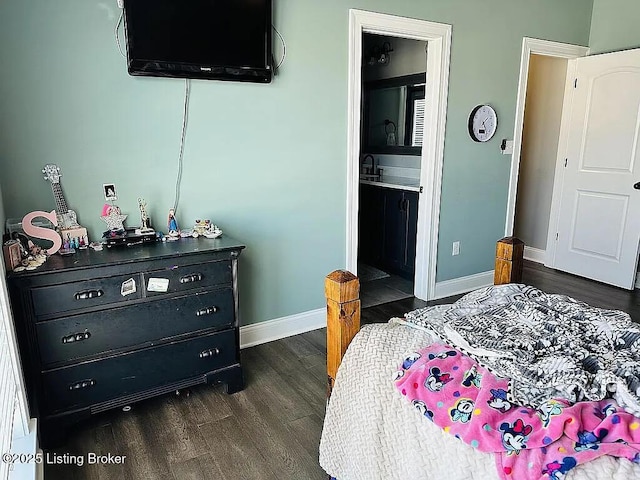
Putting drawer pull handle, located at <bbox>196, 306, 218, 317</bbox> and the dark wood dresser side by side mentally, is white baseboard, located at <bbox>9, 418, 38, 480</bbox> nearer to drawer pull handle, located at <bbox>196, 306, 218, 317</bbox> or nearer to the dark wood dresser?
the dark wood dresser

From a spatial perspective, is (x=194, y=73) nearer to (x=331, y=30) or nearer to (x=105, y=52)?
Answer: (x=105, y=52)

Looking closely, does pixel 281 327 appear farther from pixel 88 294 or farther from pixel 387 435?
pixel 387 435

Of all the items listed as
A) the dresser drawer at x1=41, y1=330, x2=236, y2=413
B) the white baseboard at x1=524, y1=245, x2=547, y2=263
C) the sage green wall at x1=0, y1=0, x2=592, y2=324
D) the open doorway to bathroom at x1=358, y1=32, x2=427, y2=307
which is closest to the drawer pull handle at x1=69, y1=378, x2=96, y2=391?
the dresser drawer at x1=41, y1=330, x2=236, y2=413

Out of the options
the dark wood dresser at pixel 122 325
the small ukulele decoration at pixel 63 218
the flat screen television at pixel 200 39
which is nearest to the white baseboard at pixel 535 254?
the flat screen television at pixel 200 39

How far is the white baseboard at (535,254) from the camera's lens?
5.01 metres

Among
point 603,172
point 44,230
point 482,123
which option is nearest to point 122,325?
point 44,230

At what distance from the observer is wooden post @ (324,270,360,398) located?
159 centimetres

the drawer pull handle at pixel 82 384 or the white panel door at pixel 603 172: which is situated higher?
the white panel door at pixel 603 172

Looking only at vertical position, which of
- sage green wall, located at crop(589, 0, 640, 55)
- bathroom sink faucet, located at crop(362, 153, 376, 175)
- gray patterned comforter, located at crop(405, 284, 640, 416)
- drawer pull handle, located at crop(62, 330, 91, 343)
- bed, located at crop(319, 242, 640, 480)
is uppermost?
sage green wall, located at crop(589, 0, 640, 55)

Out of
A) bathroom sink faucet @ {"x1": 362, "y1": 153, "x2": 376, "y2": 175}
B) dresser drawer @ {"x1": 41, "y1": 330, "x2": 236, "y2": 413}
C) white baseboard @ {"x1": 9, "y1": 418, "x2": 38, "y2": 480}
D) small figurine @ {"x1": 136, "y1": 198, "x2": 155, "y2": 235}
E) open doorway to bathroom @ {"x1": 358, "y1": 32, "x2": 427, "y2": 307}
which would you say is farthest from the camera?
bathroom sink faucet @ {"x1": 362, "y1": 153, "x2": 376, "y2": 175}

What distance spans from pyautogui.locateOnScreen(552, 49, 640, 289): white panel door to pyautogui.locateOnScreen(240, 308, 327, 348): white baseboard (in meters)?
2.85

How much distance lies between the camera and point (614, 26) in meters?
4.07

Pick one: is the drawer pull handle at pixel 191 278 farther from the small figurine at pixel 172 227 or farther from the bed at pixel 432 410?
the bed at pixel 432 410

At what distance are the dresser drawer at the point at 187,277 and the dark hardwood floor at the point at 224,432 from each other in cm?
66
